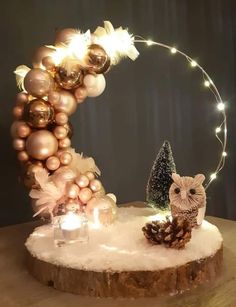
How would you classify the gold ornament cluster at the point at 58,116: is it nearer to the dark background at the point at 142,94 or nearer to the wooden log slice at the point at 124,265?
the wooden log slice at the point at 124,265

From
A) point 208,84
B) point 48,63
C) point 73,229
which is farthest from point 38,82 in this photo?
point 208,84

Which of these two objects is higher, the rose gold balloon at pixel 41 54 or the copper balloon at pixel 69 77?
the rose gold balloon at pixel 41 54

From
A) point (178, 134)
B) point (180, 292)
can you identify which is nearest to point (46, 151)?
point (180, 292)

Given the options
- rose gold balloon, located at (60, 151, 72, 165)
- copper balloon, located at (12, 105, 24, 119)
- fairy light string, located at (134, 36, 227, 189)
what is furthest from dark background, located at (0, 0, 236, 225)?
rose gold balloon, located at (60, 151, 72, 165)

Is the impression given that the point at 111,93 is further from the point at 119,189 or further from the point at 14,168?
the point at 14,168

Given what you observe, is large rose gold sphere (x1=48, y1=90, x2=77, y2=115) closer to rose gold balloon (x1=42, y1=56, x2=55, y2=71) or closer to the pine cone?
rose gold balloon (x1=42, y1=56, x2=55, y2=71)

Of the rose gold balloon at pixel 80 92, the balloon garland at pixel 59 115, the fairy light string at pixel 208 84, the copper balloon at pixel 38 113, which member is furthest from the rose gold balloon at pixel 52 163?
the fairy light string at pixel 208 84
